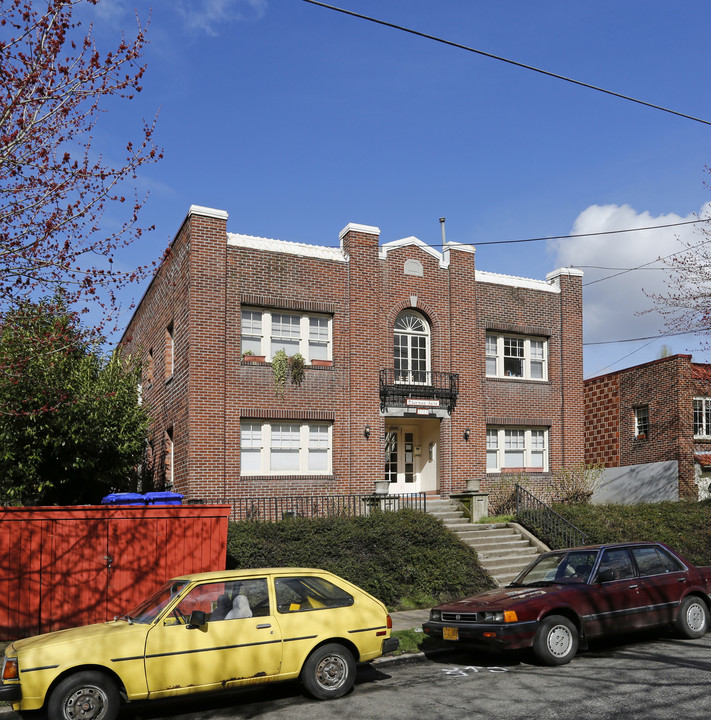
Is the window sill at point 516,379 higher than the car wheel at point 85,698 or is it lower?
higher

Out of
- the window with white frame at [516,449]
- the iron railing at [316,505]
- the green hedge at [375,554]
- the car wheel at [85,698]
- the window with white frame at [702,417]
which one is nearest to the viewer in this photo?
the car wheel at [85,698]

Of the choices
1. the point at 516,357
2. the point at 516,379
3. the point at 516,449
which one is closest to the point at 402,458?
the point at 516,449

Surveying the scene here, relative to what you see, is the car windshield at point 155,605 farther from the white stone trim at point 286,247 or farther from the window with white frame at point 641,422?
the window with white frame at point 641,422

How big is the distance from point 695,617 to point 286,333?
39.9 ft

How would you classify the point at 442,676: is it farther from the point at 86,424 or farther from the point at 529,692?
the point at 86,424

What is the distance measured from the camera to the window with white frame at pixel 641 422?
2798 centimetres

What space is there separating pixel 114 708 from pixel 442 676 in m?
4.05

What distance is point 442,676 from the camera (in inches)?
379

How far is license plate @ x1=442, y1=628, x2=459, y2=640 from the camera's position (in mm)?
10203

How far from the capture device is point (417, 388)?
21453 mm

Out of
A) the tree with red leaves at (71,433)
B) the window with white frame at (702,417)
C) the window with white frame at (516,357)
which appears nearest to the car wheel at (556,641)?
the tree with red leaves at (71,433)

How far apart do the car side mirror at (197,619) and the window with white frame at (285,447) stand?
1112cm

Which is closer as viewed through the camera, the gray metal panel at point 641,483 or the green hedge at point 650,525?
the green hedge at point 650,525

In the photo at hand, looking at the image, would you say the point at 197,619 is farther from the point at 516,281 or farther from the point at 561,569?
the point at 516,281
